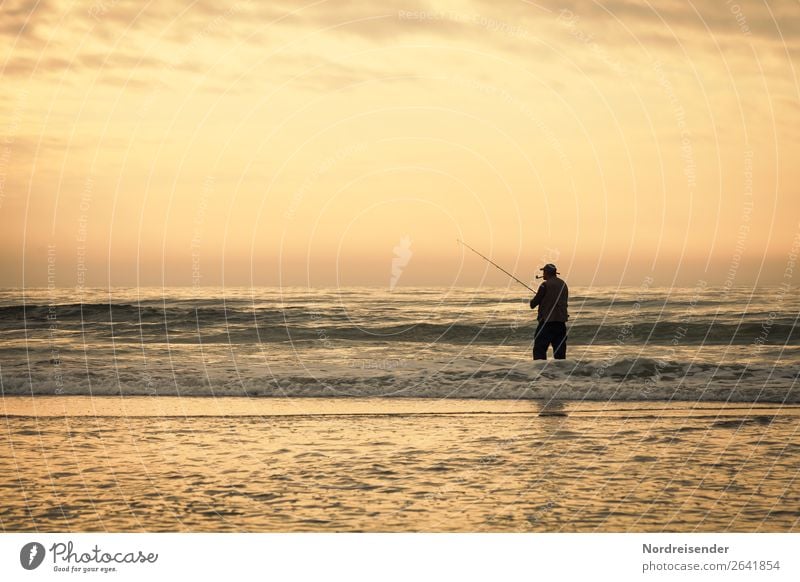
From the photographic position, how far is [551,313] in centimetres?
1903

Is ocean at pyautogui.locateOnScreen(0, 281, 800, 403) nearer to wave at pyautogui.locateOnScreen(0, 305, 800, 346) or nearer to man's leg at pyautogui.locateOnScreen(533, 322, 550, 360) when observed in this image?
wave at pyautogui.locateOnScreen(0, 305, 800, 346)

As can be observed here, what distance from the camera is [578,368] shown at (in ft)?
62.7

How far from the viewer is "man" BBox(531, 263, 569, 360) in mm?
19031

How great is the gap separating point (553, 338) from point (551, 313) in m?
0.74

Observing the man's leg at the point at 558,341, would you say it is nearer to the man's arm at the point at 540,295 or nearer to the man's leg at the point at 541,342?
the man's leg at the point at 541,342

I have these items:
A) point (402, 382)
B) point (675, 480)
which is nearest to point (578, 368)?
point (402, 382)

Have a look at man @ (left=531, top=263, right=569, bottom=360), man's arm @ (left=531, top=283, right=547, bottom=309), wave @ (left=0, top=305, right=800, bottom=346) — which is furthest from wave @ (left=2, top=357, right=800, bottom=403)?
wave @ (left=0, top=305, right=800, bottom=346)

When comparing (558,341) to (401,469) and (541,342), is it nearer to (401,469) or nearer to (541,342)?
(541,342)

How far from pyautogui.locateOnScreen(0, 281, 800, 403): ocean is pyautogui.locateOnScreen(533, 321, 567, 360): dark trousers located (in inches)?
10.4

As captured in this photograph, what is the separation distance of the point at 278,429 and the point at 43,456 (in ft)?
11.1

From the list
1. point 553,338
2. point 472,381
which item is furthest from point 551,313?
point 472,381

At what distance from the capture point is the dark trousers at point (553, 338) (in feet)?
63.5

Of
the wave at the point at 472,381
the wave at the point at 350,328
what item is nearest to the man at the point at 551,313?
the wave at the point at 472,381
